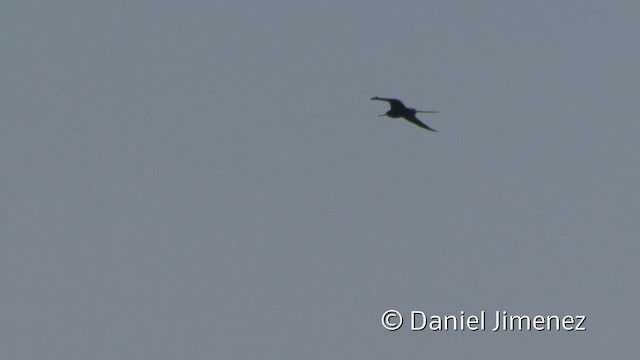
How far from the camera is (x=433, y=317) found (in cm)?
4956

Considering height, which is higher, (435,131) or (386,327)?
(435,131)

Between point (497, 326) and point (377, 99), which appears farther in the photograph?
point (497, 326)

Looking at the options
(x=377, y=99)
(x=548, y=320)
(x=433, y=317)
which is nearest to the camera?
(x=377, y=99)

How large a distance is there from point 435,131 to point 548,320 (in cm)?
1568

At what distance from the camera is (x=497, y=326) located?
42500mm

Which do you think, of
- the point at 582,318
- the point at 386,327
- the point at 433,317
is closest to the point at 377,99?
the point at 386,327

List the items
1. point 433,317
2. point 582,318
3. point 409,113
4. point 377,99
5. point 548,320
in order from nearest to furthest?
point 377,99
point 409,113
point 582,318
point 548,320
point 433,317

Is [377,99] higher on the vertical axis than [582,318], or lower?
higher

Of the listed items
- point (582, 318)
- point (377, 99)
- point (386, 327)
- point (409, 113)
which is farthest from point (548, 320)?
point (377, 99)

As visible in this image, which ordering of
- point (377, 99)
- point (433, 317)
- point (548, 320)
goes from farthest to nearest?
point (433, 317) < point (548, 320) < point (377, 99)

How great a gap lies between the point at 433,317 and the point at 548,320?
6.63 meters

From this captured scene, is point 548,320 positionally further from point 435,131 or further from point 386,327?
point 435,131

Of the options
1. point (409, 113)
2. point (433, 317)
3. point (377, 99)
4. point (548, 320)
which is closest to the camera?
point (377, 99)

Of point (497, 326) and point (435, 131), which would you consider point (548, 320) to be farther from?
point (435, 131)
